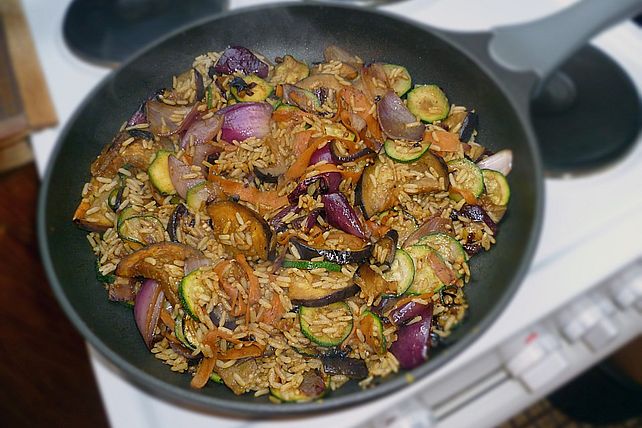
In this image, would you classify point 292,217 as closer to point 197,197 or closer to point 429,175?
point 197,197

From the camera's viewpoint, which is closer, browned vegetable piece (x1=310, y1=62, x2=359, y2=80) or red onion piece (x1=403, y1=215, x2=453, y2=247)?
red onion piece (x1=403, y1=215, x2=453, y2=247)

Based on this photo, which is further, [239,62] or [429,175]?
[239,62]

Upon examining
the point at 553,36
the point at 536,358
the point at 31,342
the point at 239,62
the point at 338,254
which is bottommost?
the point at 31,342

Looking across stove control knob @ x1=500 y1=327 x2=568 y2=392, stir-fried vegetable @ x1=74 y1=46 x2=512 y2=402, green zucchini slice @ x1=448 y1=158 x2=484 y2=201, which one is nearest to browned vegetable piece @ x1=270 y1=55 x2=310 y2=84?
stir-fried vegetable @ x1=74 y1=46 x2=512 y2=402

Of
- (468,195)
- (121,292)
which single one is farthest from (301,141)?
(121,292)

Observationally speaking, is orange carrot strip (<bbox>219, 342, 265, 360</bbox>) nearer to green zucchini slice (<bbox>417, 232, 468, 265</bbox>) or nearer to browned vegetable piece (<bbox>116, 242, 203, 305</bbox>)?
browned vegetable piece (<bbox>116, 242, 203, 305</bbox>)
